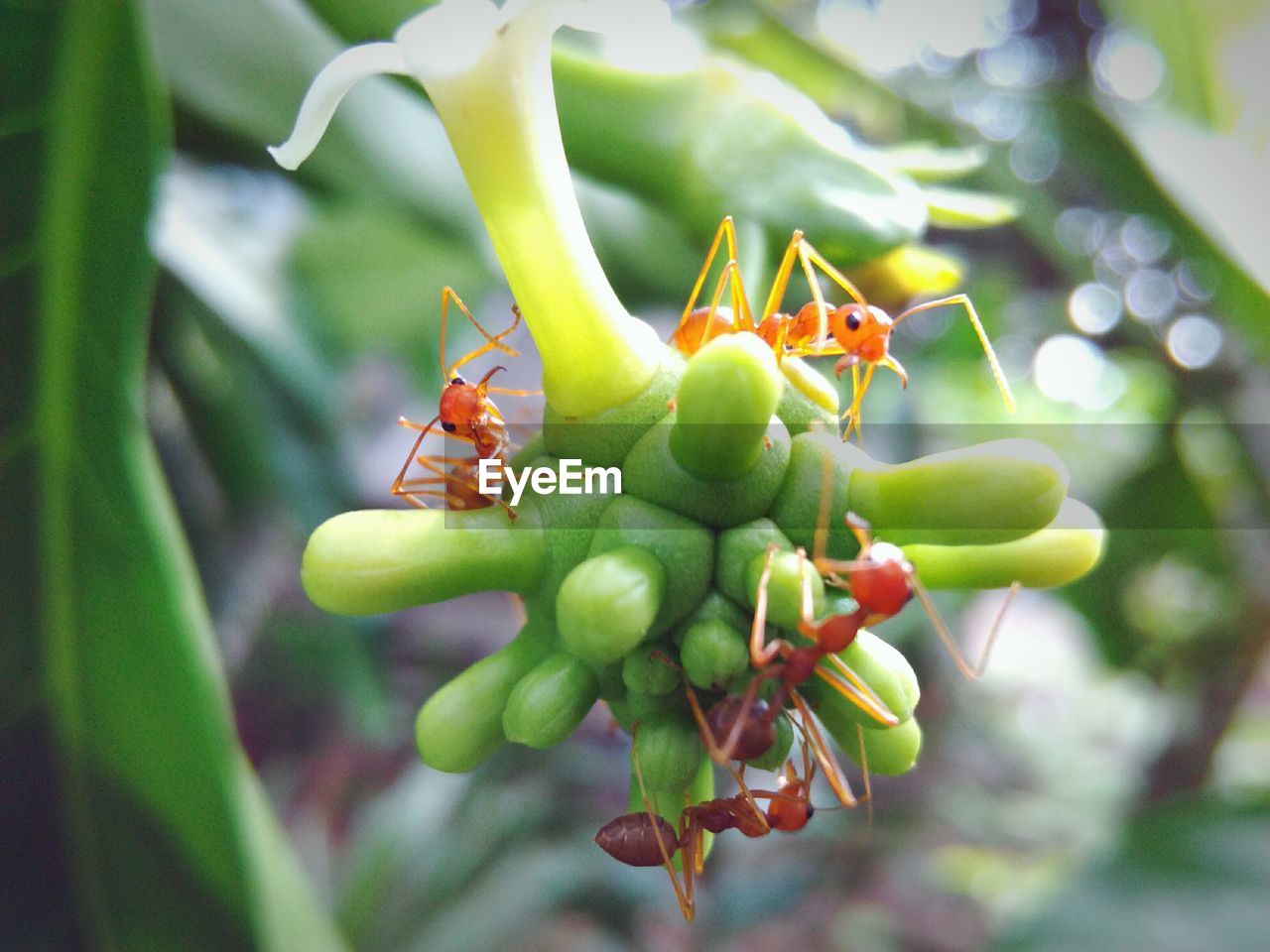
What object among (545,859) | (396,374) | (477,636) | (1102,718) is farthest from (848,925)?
(1102,718)

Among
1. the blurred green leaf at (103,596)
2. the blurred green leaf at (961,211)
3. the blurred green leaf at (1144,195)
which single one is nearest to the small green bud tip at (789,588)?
the blurred green leaf at (961,211)

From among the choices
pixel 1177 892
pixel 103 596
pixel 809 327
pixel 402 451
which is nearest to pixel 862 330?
pixel 809 327

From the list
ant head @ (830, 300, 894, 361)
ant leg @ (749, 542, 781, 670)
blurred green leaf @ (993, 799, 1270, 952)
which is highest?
ant head @ (830, 300, 894, 361)

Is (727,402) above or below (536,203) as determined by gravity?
below

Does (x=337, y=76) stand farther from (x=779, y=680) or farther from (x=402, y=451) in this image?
(x=402, y=451)

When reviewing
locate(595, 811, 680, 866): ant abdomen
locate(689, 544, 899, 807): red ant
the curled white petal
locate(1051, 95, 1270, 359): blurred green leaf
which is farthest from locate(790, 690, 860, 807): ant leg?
locate(1051, 95, 1270, 359): blurred green leaf

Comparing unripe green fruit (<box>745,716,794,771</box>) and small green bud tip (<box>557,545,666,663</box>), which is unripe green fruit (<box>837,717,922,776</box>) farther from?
small green bud tip (<box>557,545,666,663</box>)
